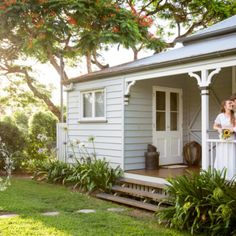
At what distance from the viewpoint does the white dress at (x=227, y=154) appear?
6.29m

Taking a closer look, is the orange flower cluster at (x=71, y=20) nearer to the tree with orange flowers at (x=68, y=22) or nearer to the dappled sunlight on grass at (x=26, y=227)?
the tree with orange flowers at (x=68, y=22)

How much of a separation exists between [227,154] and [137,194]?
228 cm

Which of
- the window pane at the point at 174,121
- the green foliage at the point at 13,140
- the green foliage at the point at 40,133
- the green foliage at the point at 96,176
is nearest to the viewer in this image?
the green foliage at the point at 96,176

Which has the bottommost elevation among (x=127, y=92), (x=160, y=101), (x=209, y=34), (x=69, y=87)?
(x=160, y=101)

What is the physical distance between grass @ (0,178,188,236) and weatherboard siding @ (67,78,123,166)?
1.36 metres

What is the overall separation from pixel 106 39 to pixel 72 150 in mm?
3291

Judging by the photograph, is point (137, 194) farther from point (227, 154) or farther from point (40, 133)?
point (40, 133)

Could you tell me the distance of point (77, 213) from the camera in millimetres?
6656

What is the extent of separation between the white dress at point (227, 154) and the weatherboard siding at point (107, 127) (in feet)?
9.68

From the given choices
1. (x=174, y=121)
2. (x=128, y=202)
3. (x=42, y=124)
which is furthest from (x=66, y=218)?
(x=42, y=124)

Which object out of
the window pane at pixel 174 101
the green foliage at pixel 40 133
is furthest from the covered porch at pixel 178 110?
the green foliage at pixel 40 133

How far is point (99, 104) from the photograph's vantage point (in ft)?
32.1

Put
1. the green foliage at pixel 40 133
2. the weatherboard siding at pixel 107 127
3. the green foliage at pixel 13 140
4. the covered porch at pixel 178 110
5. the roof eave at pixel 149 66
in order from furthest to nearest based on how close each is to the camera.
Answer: the green foliage at pixel 40 133 → the green foliage at pixel 13 140 → the weatherboard siding at pixel 107 127 → the covered porch at pixel 178 110 → the roof eave at pixel 149 66

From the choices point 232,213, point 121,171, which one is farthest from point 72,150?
point 232,213
